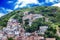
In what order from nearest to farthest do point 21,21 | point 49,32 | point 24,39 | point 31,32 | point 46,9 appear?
point 24,39, point 49,32, point 31,32, point 21,21, point 46,9

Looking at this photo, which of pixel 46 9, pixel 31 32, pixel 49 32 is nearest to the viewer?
pixel 49 32

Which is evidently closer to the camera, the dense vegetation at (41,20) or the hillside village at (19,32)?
the hillside village at (19,32)

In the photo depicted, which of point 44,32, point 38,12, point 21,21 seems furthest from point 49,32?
point 38,12

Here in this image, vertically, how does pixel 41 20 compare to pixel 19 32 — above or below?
above

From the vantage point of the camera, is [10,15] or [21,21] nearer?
[21,21]

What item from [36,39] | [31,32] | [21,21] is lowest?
[36,39]

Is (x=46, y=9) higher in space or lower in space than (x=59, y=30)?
higher

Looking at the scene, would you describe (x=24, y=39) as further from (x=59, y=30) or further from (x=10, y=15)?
(x=10, y=15)

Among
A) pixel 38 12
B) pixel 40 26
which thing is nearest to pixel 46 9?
pixel 38 12

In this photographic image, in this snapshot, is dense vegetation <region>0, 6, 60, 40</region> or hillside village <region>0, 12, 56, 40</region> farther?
dense vegetation <region>0, 6, 60, 40</region>

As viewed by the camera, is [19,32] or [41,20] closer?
[19,32]
